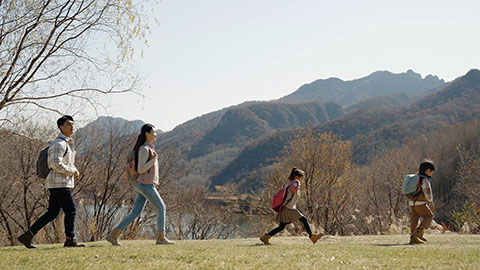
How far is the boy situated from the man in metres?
7.78

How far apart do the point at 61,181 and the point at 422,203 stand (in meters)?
8.16

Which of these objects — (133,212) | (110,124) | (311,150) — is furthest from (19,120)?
(311,150)

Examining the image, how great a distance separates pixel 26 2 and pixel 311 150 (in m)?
16.6

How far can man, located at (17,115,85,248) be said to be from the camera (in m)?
7.74

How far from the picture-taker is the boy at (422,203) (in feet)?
33.0

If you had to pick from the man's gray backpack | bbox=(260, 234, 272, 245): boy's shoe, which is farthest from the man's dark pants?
bbox=(260, 234, 272, 245): boy's shoe

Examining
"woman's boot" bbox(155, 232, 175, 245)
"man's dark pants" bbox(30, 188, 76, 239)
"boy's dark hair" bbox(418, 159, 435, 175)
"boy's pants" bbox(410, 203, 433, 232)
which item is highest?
"man's dark pants" bbox(30, 188, 76, 239)

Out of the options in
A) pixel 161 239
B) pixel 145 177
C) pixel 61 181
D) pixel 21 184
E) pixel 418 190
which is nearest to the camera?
pixel 61 181

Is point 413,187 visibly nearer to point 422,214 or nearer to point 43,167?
point 422,214

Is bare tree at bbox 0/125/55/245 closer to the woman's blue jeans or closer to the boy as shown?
the woman's blue jeans

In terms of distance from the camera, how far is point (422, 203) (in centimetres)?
1016

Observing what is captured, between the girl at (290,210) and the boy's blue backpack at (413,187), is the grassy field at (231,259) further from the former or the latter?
the boy's blue backpack at (413,187)

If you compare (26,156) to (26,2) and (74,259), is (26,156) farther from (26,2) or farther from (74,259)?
(74,259)

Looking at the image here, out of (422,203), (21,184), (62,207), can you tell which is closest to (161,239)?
(62,207)
